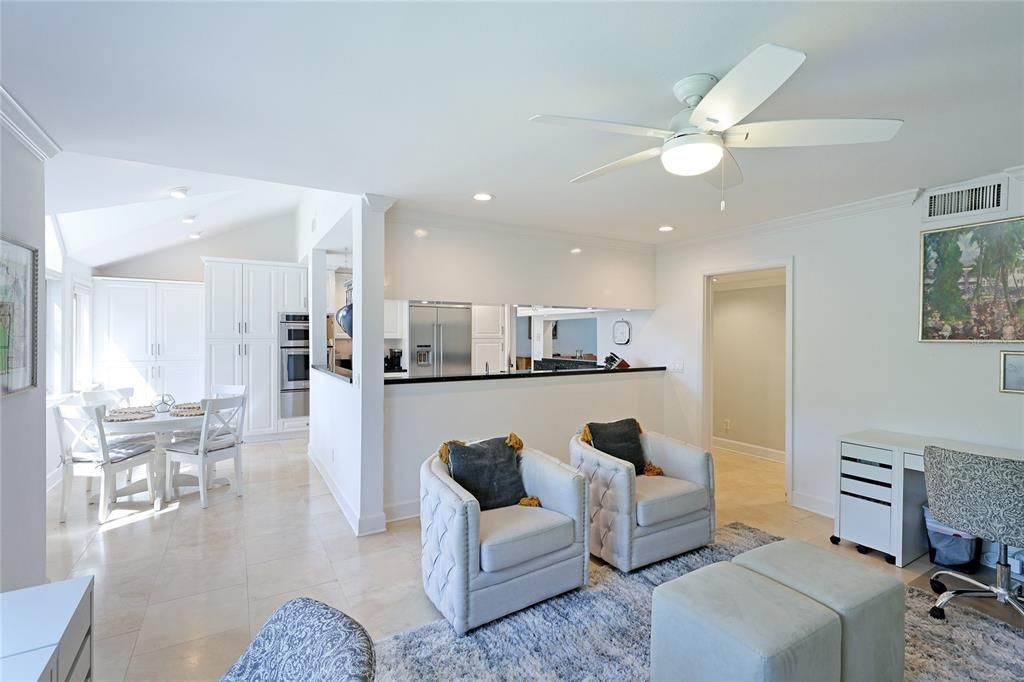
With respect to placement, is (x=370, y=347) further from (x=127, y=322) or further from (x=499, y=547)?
(x=127, y=322)

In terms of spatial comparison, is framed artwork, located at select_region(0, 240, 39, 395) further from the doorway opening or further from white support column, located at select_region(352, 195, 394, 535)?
the doorway opening

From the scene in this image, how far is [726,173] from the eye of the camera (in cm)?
197

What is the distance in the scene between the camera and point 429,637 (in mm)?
2211

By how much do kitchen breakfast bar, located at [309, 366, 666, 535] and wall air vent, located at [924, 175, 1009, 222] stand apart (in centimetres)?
254

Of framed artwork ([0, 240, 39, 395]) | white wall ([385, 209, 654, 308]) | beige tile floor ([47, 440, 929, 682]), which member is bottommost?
beige tile floor ([47, 440, 929, 682])

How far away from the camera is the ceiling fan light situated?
5.62 ft

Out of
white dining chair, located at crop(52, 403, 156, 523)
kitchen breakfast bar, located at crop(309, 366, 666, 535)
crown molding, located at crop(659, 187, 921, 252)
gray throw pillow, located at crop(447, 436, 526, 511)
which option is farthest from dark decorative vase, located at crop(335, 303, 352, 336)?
crown molding, located at crop(659, 187, 921, 252)

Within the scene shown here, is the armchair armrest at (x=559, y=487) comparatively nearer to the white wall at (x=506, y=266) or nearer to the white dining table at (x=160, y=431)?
the white wall at (x=506, y=266)

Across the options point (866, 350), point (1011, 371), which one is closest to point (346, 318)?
point (866, 350)

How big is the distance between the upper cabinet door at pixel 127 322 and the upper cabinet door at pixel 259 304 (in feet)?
4.04

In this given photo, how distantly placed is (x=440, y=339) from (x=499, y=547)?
14.0 ft

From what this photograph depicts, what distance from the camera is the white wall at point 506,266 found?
380cm

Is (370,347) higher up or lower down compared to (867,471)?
higher up

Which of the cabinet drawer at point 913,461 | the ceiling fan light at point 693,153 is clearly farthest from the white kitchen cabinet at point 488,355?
the ceiling fan light at point 693,153
